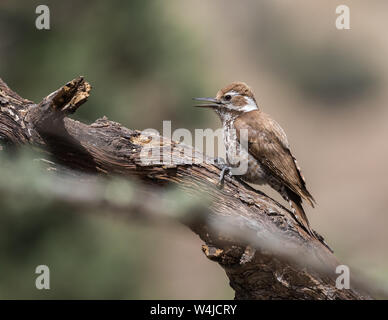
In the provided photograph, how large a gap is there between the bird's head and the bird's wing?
0.56ft

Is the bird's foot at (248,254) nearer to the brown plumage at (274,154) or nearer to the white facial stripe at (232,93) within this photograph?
the brown plumage at (274,154)

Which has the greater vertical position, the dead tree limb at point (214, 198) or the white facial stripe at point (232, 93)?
the white facial stripe at point (232, 93)

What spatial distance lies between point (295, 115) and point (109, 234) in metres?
11.6

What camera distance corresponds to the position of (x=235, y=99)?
12.0 feet

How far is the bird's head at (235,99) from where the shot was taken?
364cm

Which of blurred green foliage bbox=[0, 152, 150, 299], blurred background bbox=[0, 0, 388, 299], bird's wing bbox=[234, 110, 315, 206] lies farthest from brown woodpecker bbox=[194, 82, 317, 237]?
blurred green foliage bbox=[0, 152, 150, 299]

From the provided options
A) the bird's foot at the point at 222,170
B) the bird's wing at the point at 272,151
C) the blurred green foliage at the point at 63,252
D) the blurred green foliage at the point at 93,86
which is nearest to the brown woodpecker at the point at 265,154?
the bird's wing at the point at 272,151

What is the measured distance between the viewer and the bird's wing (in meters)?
3.32

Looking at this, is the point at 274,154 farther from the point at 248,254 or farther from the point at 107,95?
the point at 107,95

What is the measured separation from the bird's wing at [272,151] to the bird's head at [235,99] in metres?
0.17

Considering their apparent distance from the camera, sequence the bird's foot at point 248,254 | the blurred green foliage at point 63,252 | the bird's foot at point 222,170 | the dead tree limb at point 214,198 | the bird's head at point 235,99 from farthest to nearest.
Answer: the blurred green foliage at point 63,252, the bird's head at point 235,99, the bird's foot at point 222,170, the bird's foot at point 248,254, the dead tree limb at point 214,198

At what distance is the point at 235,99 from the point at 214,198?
1.07 meters
